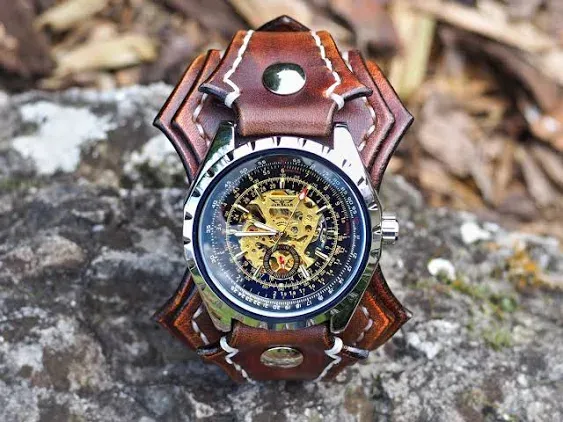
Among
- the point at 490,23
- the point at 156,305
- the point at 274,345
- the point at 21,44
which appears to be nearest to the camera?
the point at 274,345

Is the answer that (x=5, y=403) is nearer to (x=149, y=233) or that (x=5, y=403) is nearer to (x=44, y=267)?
(x=44, y=267)

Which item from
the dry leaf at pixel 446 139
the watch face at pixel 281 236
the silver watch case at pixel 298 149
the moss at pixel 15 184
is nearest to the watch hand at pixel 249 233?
the watch face at pixel 281 236

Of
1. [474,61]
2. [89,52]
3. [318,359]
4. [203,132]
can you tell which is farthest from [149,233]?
[474,61]

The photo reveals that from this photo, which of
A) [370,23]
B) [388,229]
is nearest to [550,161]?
[370,23]

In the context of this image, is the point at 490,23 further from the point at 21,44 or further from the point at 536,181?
the point at 21,44

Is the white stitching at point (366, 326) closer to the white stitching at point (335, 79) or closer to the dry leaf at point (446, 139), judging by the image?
the white stitching at point (335, 79)

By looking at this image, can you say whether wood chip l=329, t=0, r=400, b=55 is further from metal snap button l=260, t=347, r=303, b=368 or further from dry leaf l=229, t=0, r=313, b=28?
metal snap button l=260, t=347, r=303, b=368
